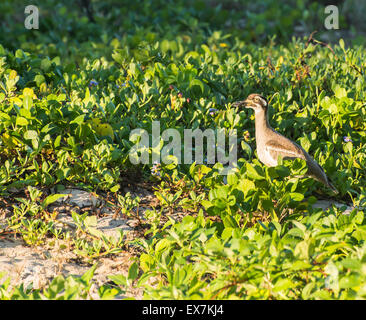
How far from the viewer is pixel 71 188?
17.9 ft

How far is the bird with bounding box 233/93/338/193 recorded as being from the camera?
5578mm

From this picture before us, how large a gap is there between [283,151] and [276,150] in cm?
7

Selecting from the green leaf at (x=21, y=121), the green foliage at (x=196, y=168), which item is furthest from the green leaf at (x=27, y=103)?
the green leaf at (x=21, y=121)

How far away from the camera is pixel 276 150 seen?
5.70 metres

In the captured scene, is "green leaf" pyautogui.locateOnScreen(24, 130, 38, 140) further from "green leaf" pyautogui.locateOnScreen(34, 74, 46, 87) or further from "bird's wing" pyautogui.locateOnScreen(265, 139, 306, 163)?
"bird's wing" pyautogui.locateOnScreen(265, 139, 306, 163)

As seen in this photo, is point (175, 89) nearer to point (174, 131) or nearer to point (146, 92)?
point (146, 92)

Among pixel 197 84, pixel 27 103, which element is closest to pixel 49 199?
pixel 27 103

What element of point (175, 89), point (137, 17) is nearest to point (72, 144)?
point (175, 89)

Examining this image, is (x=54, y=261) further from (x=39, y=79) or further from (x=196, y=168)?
(x=39, y=79)

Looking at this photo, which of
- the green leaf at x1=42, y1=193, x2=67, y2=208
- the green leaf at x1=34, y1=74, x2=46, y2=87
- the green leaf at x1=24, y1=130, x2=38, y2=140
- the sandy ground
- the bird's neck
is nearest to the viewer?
the sandy ground

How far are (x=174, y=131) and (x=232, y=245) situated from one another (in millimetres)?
2377

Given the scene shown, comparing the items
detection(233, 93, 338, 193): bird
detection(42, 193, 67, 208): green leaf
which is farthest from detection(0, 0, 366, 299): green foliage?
detection(233, 93, 338, 193): bird

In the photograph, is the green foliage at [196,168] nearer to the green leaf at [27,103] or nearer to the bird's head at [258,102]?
the green leaf at [27,103]
